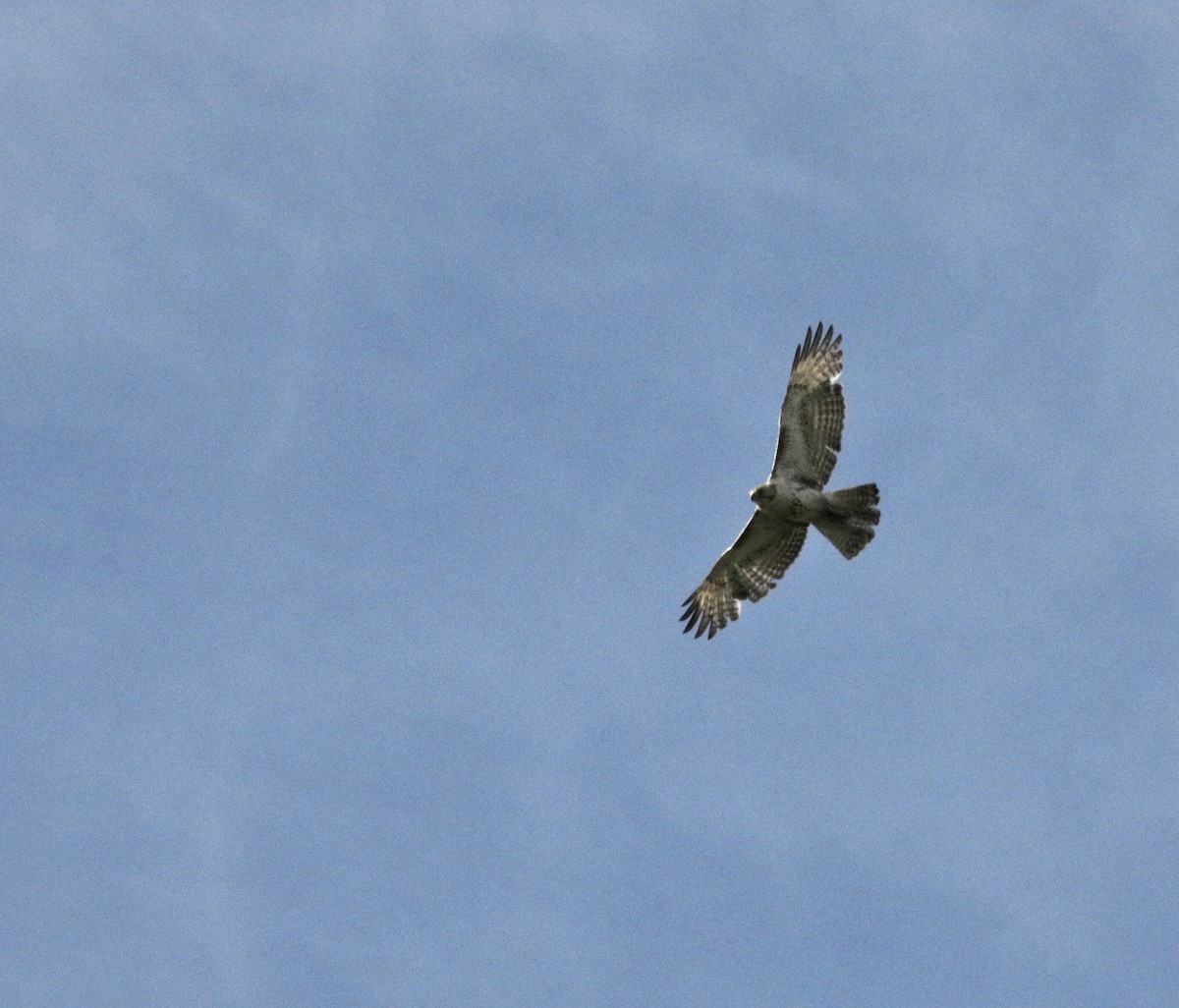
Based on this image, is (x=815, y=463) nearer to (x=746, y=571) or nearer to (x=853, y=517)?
(x=853, y=517)

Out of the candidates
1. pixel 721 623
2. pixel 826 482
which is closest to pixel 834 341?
pixel 826 482

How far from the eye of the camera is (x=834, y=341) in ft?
114

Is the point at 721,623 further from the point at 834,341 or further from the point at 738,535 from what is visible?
the point at 834,341

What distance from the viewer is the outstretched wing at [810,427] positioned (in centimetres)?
3428

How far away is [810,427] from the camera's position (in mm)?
34406

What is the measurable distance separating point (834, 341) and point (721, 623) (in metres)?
5.25

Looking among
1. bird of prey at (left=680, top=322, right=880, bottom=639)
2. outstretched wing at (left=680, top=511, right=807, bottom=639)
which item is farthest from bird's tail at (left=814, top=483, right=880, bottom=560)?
outstretched wing at (left=680, top=511, right=807, bottom=639)

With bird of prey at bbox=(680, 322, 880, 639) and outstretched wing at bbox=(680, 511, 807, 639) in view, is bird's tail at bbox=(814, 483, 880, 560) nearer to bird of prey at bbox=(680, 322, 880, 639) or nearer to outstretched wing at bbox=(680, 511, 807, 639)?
bird of prey at bbox=(680, 322, 880, 639)

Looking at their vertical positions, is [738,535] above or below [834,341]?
below

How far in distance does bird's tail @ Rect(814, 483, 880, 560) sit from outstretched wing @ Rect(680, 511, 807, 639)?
3.28 ft

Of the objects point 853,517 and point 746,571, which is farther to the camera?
point 746,571

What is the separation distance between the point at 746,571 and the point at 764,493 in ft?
7.51

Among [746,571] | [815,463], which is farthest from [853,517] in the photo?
[746,571]

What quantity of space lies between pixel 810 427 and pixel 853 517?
1596 millimetres
